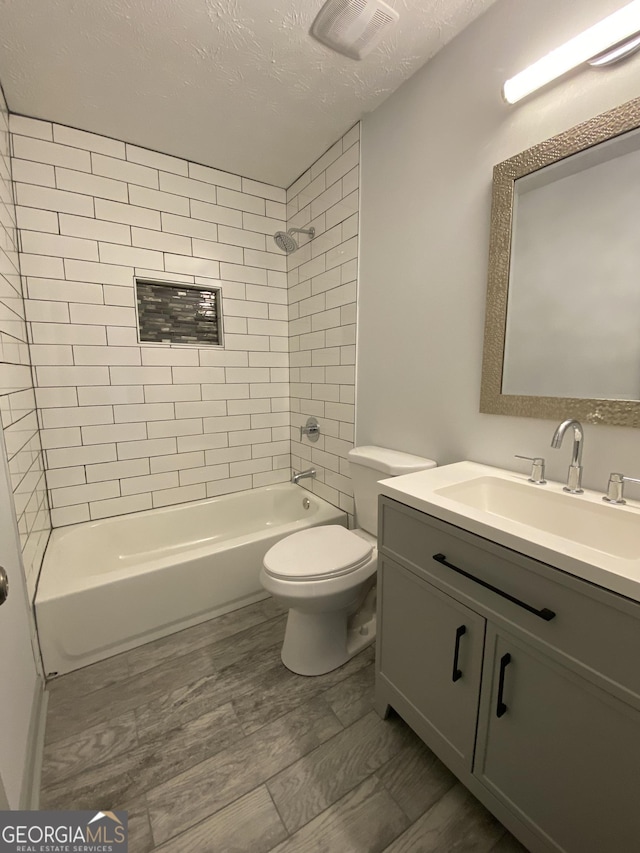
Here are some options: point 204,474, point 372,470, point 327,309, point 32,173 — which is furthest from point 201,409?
point 32,173

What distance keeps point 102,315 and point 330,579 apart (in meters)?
1.85

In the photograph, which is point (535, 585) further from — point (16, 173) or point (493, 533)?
point (16, 173)

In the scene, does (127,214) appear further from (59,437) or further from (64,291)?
(59,437)

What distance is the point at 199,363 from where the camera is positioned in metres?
2.26

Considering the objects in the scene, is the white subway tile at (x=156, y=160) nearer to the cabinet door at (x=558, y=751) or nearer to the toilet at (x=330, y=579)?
the toilet at (x=330, y=579)

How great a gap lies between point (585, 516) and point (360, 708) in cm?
104

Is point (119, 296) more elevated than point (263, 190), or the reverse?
point (263, 190)

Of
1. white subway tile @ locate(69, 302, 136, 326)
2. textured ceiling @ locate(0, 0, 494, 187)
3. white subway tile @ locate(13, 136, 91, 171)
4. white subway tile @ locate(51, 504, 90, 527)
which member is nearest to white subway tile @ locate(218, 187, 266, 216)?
textured ceiling @ locate(0, 0, 494, 187)

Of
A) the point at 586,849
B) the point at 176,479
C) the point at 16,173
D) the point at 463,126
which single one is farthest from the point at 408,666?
the point at 16,173

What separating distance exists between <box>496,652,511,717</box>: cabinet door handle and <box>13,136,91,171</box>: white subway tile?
8.89ft

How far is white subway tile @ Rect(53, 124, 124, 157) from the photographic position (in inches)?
69.4

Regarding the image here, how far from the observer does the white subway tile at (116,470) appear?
2021 mm

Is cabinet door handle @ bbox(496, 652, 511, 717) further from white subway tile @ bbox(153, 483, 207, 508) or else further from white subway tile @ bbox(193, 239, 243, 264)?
white subway tile @ bbox(193, 239, 243, 264)

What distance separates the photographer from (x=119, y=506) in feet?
6.95
